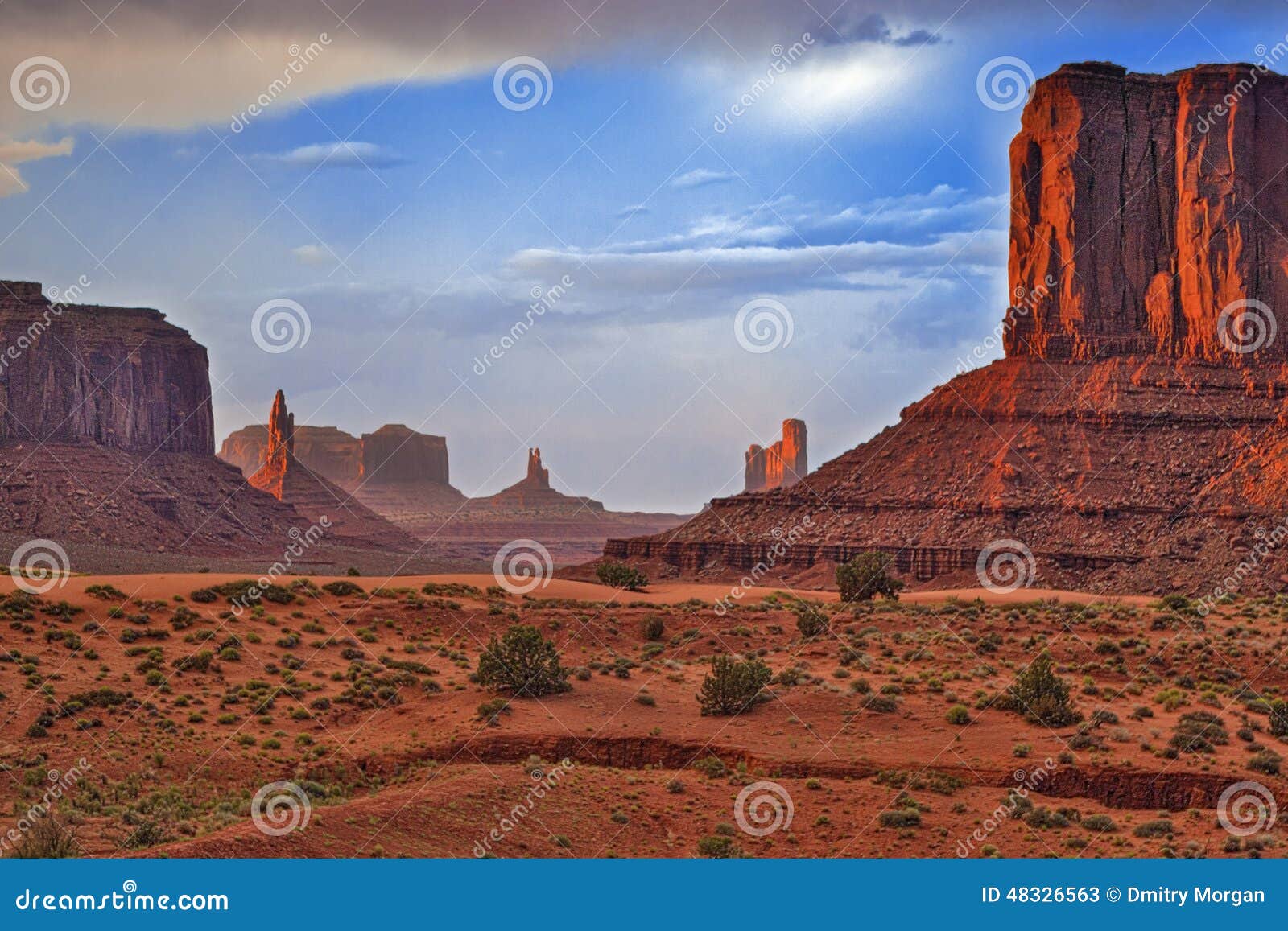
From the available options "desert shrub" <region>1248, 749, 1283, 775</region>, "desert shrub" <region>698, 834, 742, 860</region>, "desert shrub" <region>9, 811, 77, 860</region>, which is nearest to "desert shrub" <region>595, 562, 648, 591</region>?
"desert shrub" <region>1248, 749, 1283, 775</region>

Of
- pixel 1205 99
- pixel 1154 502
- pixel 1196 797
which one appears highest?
pixel 1205 99

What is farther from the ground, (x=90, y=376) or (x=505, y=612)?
(x=90, y=376)

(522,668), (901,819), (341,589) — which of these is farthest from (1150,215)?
(901,819)

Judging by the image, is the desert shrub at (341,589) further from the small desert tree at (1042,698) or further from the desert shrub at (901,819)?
the desert shrub at (901,819)

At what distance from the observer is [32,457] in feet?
403

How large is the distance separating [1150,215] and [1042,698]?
7643 cm

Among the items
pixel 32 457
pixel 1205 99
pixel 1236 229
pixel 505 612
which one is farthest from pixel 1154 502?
pixel 32 457

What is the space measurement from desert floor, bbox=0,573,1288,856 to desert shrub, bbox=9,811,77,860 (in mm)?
385

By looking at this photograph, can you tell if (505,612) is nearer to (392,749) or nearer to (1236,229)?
(392,749)

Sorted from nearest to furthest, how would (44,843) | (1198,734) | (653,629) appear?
(44,843) < (1198,734) < (653,629)

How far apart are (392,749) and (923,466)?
2581 inches

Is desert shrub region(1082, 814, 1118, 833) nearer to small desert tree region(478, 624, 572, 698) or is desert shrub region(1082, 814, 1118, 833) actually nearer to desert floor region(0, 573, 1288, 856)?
desert floor region(0, 573, 1288, 856)

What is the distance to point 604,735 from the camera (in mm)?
30250

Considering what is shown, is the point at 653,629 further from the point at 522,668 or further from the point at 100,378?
the point at 100,378
